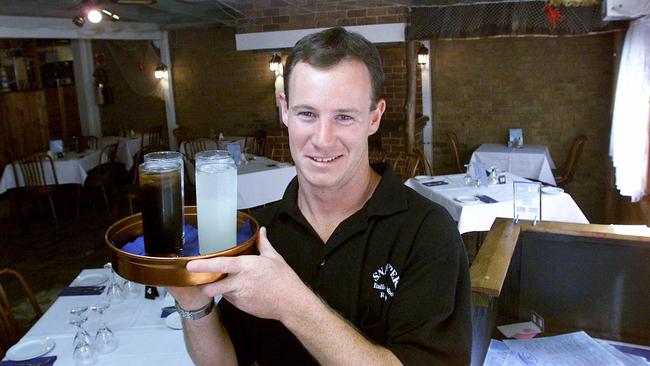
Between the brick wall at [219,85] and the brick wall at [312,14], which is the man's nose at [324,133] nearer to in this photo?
the brick wall at [312,14]

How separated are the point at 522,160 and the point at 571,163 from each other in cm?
60

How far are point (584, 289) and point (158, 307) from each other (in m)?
1.94

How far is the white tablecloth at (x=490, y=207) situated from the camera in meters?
4.31

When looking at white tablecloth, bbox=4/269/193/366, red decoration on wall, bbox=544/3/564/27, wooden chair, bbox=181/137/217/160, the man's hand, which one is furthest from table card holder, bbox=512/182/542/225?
wooden chair, bbox=181/137/217/160

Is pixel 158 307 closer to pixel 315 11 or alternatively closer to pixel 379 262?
pixel 379 262

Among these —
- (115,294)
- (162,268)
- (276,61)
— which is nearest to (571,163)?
(276,61)

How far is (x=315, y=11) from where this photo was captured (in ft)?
19.7

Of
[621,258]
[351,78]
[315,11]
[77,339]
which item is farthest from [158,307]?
[315,11]

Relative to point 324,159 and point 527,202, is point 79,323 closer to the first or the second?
point 324,159

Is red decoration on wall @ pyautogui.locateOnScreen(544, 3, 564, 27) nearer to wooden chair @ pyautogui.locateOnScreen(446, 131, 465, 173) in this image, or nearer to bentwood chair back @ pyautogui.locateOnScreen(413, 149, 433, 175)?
bentwood chair back @ pyautogui.locateOnScreen(413, 149, 433, 175)

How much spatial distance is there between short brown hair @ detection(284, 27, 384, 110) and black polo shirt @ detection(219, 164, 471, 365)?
264mm

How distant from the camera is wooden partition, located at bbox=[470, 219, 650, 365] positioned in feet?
7.38

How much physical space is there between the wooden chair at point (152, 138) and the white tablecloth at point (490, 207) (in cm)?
538

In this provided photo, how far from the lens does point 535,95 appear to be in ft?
23.5
